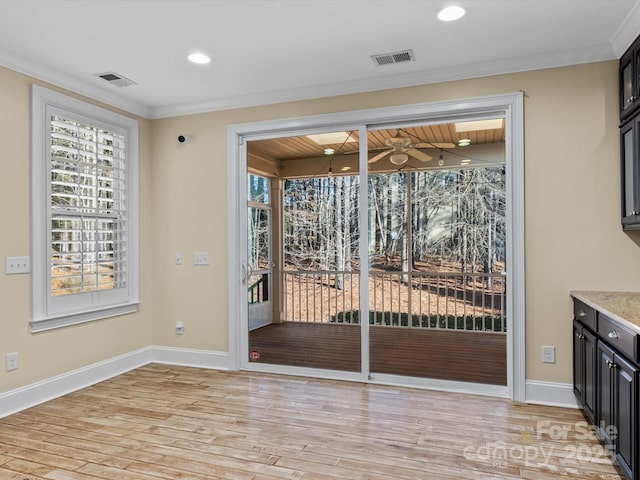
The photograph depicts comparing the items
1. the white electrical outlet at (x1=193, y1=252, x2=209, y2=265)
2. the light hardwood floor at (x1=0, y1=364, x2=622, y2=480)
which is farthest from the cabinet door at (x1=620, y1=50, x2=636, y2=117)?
the white electrical outlet at (x1=193, y1=252, x2=209, y2=265)

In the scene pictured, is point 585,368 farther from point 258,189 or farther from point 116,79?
point 116,79

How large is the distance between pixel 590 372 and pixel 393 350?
5.47 ft

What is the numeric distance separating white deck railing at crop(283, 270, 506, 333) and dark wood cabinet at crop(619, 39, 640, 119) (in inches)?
59.9

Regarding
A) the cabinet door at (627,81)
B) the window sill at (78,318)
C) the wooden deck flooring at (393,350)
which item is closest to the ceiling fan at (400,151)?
the cabinet door at (627,81)

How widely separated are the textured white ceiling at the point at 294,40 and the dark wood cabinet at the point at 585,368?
202 cm

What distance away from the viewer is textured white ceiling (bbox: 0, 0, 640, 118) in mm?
2619

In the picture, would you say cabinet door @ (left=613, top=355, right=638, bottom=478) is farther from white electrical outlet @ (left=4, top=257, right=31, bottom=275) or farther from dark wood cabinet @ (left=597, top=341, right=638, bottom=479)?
white electrical outlet @ (left=4, top=257, right=31, bottom=275)

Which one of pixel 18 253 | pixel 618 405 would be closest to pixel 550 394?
pixel 618 405

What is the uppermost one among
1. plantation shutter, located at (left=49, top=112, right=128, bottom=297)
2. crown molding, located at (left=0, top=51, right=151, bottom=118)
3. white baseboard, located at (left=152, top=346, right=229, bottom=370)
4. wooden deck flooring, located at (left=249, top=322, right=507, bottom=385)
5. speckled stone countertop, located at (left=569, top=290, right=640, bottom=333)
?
crown molding, located at (left=0, top=51, right=151, bottom=118)

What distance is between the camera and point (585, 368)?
2881 millimetres

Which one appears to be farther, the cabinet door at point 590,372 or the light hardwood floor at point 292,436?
the cabinet door at point 590,372

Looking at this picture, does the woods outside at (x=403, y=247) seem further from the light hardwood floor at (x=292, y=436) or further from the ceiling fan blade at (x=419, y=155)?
the light hardwood floor at (x=292, y=436)

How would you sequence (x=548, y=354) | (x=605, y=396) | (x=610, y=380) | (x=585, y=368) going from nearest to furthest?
(x=610, y=380) → (x=605, y=396) → (x=585, y=368) → (x=548, y=354)

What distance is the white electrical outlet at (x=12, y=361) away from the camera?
3.23 m
